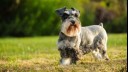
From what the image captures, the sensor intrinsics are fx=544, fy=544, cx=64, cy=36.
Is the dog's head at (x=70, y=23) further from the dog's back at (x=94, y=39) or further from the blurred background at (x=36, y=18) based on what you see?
the blurred background at (x=36, y=18)

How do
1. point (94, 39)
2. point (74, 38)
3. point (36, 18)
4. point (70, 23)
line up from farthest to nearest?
1. point (36, 18)
2. point (94, 39)
3. point (74, 38)
4. point (70, 23)

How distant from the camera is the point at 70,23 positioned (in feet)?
44.4

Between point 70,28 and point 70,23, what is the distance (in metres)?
0.13

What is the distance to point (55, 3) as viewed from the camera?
4047 cm

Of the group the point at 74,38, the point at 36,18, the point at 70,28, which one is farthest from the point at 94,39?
the point at 36,18

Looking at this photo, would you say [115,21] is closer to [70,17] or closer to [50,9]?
[50,9]

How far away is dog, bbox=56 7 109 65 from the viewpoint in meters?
13.6

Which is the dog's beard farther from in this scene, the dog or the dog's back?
the dog's back

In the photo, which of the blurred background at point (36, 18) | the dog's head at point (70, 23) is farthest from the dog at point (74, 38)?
the blurred background at point (36, 18)

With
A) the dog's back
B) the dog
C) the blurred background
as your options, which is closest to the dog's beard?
the dog

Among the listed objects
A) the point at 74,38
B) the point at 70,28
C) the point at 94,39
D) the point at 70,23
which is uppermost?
the point at 70,23

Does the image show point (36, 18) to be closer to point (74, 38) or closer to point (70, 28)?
point (74, 38)

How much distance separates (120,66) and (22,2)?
87.6 ft

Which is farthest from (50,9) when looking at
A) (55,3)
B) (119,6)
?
(119,6)
